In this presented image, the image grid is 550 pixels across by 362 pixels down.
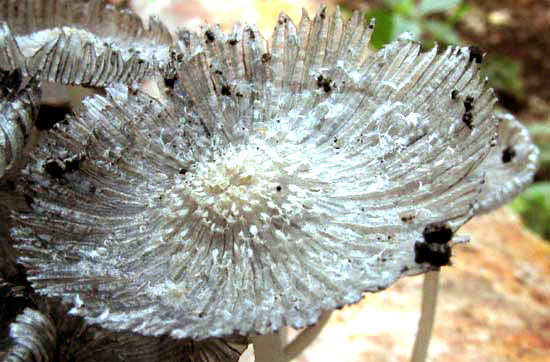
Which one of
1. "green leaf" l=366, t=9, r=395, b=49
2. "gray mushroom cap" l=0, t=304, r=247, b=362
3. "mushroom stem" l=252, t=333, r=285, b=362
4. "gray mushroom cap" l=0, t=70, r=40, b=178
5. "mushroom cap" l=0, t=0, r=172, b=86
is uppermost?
"green leaf" l=366, t=9, r=395, b=49

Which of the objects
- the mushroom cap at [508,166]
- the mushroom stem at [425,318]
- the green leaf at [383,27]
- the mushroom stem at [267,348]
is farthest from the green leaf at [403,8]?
the mushroom stem at [267,348]

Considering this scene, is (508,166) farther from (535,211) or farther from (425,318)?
(535,211)

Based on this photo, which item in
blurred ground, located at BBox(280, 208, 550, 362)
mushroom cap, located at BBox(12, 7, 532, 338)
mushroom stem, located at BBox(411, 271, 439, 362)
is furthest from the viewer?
blurred ground, located at BBox(280, 208, 550, 362)

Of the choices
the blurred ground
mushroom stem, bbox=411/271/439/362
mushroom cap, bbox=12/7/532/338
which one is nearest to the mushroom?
mushroom stem, bbox=411/271/439/362

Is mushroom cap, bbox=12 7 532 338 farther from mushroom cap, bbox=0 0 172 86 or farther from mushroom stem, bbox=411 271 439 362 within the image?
mushroom stem, bbox=411 271 439 362

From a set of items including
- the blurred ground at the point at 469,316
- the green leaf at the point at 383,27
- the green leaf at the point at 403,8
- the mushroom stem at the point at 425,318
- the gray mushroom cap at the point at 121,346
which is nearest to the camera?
the gray mushroom cap at the point at 121,346

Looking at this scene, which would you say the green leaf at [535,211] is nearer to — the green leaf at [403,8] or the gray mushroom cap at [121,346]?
the green leaf at [403,8]
